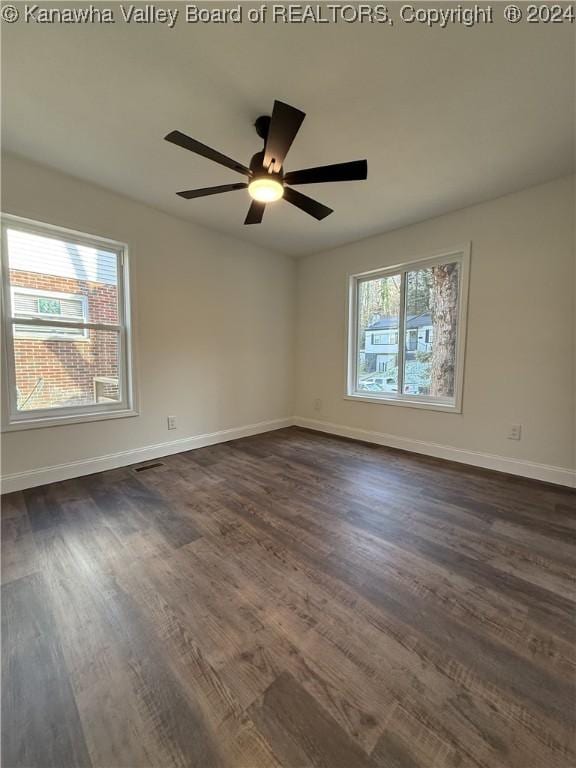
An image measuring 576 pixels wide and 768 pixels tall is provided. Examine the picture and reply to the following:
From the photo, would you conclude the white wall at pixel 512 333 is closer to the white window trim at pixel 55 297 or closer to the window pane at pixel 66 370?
the window pane at pixel 66 370

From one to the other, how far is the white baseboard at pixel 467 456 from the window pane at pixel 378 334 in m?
0.61

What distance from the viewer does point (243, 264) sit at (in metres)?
3.98

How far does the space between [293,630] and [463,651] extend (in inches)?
26.0

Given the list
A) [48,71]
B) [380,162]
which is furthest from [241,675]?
[380,162]

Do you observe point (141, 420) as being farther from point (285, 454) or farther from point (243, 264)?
point (243, 264)

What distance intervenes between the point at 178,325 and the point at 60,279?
110cm

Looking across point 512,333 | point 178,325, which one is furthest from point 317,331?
point 512,333

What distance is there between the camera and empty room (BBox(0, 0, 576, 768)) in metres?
1.02

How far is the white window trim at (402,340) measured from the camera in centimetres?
312

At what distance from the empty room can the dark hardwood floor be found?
0.01 m

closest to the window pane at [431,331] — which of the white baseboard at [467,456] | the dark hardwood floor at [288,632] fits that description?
the white baseboard at [467,456]

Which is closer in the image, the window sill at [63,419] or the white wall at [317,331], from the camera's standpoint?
the window sill at [63,419]

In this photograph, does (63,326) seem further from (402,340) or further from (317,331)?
(402,340)

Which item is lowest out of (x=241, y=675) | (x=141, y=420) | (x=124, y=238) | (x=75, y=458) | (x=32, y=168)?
(x=241, y=675)
